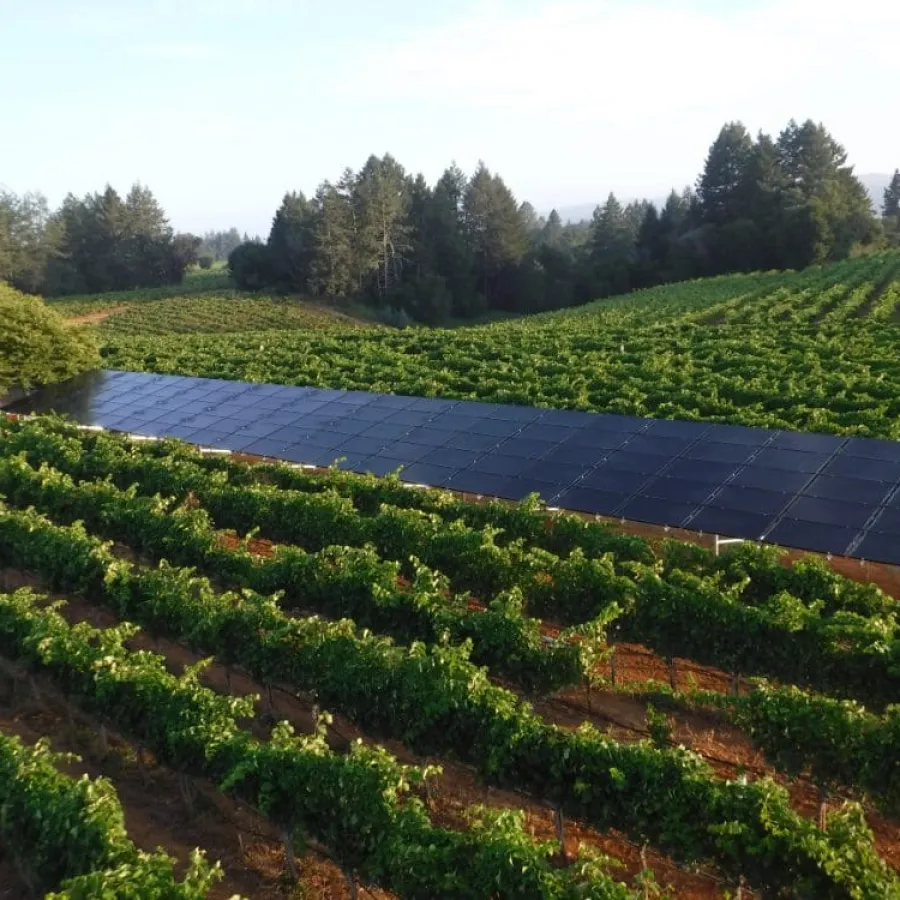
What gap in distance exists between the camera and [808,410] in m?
24.2

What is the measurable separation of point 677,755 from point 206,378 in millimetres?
27472

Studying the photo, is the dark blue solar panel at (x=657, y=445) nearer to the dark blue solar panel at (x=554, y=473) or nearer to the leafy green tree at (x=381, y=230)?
the dark blue solar panel at (x=554, y=473)

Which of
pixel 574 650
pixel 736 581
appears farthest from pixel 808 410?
pixel 574 650

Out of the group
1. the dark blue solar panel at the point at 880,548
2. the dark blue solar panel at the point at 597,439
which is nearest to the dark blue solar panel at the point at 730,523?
the dark blue solar panel at the point at 880,548

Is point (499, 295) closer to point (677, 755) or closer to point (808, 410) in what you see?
point (808, 410)

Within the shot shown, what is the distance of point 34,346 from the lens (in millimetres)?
33094

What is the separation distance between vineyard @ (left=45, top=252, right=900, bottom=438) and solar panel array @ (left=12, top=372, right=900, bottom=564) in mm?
4644

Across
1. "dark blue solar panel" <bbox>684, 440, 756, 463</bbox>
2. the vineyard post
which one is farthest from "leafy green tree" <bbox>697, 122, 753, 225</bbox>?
the vineyard post

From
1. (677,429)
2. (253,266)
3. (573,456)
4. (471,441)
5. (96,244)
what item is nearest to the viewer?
(573,456)

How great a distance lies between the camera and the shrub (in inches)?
1280

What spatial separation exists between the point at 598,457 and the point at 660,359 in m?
15.7

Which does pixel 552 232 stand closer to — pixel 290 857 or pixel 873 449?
pixel 873 449

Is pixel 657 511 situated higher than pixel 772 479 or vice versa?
pixel 772 479

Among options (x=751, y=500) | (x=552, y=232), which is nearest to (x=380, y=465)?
(x=751, y=500)
